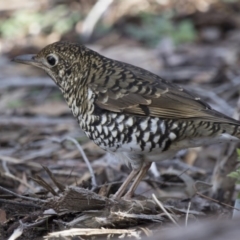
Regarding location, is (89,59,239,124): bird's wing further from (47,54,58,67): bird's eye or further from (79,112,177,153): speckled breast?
(47,54,58,67): bird's eye

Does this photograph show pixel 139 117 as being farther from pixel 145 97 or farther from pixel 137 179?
pixel 137 179

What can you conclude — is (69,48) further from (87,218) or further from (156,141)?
(87,218)

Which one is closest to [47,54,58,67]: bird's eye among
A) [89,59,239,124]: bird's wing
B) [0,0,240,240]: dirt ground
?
[89,59,239,124]: bird's wing

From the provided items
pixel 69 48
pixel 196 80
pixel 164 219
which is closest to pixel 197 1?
pixel 196 80

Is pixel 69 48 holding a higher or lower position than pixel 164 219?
higher

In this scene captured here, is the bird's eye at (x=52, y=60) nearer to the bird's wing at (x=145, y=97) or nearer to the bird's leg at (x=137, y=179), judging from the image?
the bird's wing at (x=145, y=97)

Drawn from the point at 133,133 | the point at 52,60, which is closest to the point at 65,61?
the point at 52,60
